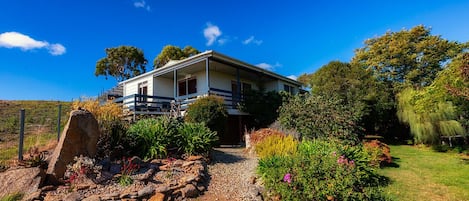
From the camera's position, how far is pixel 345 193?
376 centimetres

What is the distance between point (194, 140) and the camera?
7.20 m

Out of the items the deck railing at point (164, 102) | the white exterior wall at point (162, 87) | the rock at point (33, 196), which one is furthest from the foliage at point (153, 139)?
the white exterior wall at point (162, 87)

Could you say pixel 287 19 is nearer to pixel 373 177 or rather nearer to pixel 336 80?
pixel 336 80

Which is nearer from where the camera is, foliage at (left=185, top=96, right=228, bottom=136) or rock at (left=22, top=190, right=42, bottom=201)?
rock at (left=22, top=190, right=42, bottom=201)

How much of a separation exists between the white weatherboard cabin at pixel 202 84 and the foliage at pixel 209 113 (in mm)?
769

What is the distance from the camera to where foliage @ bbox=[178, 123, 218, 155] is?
7.16 meters

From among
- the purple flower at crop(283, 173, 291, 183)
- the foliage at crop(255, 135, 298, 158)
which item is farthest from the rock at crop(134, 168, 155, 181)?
the foliage at crop(255, 135, 298, 158)

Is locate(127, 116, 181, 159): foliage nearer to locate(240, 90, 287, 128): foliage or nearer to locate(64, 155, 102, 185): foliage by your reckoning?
locate(64, 155, 102, 185): foliage

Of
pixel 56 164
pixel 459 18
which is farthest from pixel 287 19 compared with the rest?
pixel 56 164

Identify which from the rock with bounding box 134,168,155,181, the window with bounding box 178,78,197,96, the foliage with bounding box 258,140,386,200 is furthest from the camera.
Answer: the window with bounding box 178,78,197,96

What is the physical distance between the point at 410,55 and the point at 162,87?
62.5 ft

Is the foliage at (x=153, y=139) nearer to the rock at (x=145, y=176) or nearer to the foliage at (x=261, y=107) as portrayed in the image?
the rock at (x=145, y=176)

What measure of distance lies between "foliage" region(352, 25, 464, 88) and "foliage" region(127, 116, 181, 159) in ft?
52.0

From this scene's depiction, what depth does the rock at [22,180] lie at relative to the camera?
14.7 ft
